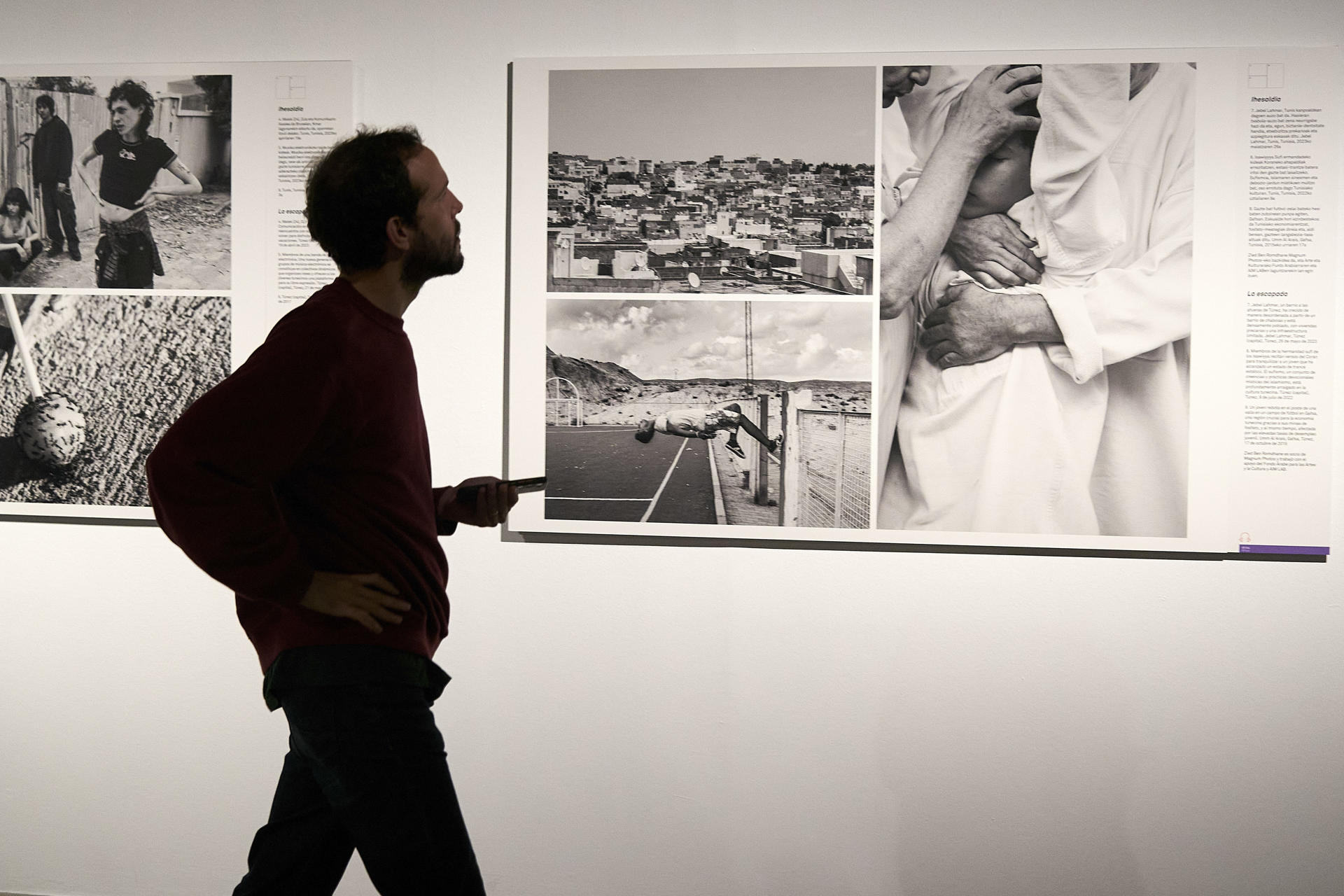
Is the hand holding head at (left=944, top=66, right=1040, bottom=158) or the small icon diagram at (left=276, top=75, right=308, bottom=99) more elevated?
the small icon diagram at (left=276, top=75, right=308, bottom=99)

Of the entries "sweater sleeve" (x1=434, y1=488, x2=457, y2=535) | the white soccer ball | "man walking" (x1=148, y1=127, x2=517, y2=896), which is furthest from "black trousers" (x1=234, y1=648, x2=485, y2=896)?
the white soccer ball

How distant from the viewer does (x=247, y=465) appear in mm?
1139

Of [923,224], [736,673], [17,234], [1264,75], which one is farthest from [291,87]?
[1264,75]

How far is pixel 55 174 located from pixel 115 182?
0.15 meters

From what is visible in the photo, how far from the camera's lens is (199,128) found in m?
2.15

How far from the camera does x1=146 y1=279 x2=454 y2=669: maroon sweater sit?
113cm

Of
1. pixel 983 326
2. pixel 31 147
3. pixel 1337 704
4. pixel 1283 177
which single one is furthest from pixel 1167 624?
pixel 31 147

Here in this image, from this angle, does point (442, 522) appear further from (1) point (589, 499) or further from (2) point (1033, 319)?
(2) point (1033, 319)

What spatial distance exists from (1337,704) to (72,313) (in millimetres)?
2865

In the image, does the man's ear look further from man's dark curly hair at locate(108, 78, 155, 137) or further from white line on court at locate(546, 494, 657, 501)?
man's dark curly hair at locate(108, 78, 155, 137)

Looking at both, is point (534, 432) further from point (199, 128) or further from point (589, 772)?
point (199, 128)

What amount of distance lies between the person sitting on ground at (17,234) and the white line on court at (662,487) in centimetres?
149

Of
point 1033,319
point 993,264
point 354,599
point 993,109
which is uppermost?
point 993,109

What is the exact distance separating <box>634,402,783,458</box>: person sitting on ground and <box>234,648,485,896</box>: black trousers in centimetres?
93
